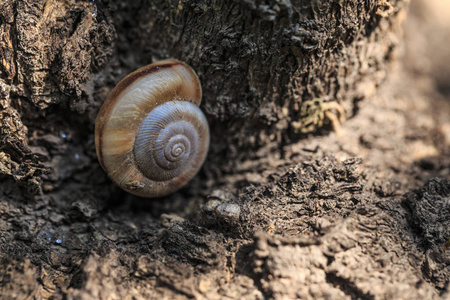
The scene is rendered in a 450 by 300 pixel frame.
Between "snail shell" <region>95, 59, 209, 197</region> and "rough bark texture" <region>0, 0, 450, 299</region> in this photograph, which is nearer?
"rough bark texture" <region>0, 0, 450, 299</region>

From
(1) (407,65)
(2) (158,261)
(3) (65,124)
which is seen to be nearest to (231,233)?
(2) (158,261)

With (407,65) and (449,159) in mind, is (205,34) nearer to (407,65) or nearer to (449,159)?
(449,159)

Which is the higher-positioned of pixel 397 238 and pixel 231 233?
pixel 397 238

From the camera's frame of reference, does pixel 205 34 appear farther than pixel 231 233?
Yes

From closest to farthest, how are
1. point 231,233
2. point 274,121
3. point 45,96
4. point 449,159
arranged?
point 231,233, point 45,96, point 274,121, point 449,159

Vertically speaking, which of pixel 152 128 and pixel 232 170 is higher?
pixel 152 128
